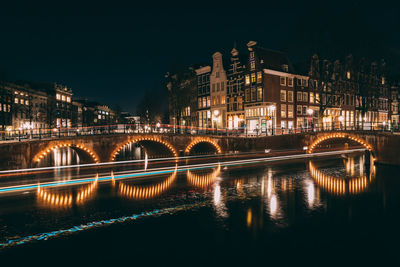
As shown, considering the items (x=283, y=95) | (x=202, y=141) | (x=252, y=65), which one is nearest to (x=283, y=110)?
(x=283, y=95)

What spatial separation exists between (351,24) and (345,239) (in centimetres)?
3449

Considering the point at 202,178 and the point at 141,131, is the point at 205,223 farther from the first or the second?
the point at 141,131

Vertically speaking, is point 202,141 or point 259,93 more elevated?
point 259,93

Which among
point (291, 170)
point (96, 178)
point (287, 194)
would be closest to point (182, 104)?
point (291, 170)

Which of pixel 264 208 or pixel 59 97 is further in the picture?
pixel 59 97

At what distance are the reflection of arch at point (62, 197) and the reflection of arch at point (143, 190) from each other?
1.84 m

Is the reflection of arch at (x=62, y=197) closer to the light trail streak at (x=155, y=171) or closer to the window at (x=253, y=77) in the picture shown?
→ the light trail streak at (x=155, y=171)

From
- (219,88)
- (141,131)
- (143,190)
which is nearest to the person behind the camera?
(143,190)

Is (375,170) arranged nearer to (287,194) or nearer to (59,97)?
(287,194)

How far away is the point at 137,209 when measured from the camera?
13961 millimetres

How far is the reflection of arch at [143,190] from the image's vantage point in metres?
16.4

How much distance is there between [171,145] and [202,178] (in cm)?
1376

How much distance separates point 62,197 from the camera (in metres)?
15.7

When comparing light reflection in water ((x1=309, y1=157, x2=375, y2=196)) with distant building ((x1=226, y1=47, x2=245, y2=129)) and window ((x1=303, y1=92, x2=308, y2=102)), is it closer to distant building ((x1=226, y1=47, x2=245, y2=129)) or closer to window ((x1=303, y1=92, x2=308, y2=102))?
distant building ((x1=226, y1=47, x2=245, y2=129))
